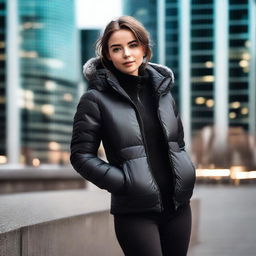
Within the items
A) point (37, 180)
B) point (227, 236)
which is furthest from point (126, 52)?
point (37, 180)

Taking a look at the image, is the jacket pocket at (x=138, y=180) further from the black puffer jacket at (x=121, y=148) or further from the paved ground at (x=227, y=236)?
the paved ground at (x=227, y=236)

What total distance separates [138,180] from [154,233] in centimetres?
26

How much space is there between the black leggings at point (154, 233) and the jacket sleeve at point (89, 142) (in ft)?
0.58

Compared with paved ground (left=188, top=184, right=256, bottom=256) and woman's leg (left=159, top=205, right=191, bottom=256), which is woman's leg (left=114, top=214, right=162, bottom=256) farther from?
paved ground (left=188, top=184, right=256, bottom=256)

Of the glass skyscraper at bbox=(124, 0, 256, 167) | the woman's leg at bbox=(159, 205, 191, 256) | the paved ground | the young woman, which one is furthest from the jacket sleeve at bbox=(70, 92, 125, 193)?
the glass skyscraper at bbox=(124, 0, 256, 167)

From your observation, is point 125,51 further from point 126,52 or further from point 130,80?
point 130,80

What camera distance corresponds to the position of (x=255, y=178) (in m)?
73.2

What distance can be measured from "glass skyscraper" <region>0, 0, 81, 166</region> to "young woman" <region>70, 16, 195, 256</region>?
348ft

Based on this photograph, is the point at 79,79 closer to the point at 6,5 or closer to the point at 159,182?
the point at 6,5

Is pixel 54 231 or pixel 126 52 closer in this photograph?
pixel 126 52

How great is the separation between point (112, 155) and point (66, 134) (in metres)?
132

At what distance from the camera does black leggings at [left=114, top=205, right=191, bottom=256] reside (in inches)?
107

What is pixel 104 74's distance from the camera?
9.42ft

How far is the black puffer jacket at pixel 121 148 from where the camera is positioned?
2.69m
